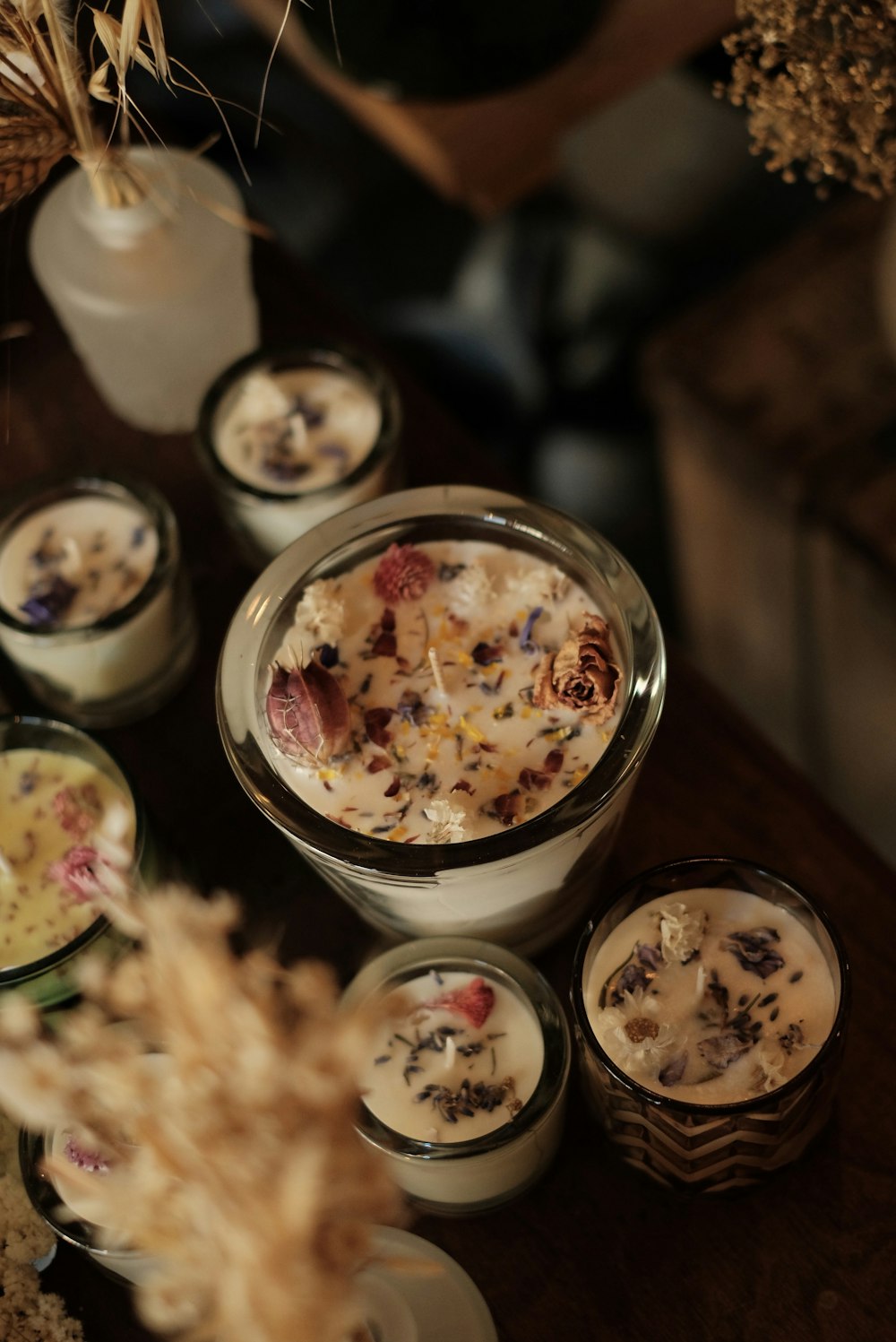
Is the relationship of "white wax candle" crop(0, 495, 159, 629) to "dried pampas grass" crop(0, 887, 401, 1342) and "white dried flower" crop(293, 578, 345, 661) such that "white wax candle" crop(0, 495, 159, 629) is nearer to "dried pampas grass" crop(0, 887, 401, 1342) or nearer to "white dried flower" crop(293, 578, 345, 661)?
"white dried flower" crop(293, 578, 345, 661)

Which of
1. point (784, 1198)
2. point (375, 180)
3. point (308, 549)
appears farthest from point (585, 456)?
point (784, 1198)

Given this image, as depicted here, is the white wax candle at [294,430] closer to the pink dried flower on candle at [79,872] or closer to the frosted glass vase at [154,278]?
the frosted glass vase at [154,278]

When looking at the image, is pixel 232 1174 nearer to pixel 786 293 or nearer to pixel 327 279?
pixel 786 293

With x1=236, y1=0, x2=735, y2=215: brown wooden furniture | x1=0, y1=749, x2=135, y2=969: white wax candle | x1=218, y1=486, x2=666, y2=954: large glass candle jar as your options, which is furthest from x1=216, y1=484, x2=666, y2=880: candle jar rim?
x1=236, y1=0, x2=735, y2=215: brown wooden furniture

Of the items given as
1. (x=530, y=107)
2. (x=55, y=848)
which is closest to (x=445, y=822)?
(x=55, y=848)

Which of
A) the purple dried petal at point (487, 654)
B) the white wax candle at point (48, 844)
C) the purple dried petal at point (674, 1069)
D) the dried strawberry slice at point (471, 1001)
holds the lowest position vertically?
the white wax candle at point (48, 844)

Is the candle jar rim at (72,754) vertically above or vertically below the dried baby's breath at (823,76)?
below

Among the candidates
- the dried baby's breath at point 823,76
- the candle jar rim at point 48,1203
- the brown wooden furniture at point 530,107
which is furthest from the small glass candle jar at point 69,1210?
the brown wooden furniture at point 530,107
